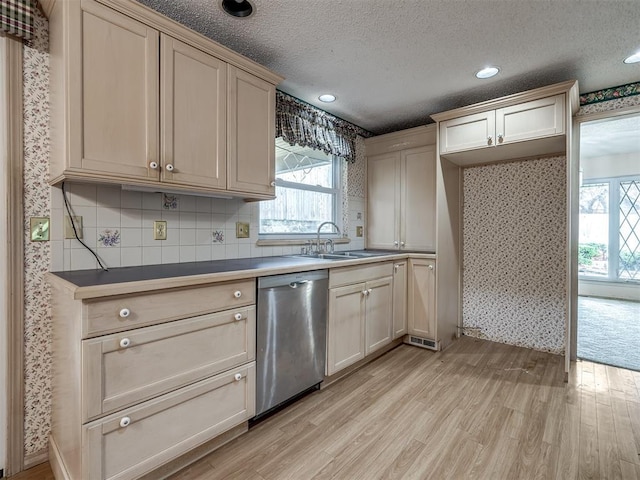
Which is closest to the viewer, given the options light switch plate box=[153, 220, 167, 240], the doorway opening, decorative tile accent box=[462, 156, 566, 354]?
light switch plate box=[153, 220, 167, 240]

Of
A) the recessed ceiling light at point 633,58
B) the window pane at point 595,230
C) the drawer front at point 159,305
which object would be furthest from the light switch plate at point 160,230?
the window pane at point 595,230

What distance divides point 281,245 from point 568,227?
88.8 inches

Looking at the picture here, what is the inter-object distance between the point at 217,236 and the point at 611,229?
6555 mm

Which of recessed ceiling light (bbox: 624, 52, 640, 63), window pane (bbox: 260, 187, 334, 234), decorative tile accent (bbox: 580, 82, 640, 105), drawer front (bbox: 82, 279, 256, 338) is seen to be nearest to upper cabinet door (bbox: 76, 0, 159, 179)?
drawer front (bbox: 82, 279, 256, 338)

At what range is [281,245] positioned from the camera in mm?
2734

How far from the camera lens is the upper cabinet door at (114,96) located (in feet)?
4.47

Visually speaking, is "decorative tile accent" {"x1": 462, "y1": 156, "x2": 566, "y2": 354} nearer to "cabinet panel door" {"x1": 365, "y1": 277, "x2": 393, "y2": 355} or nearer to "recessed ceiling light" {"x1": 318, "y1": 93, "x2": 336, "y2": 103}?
"cabinet panel door" {"x1": 365, "y1": 277, "x2": 393, "y2": 355}

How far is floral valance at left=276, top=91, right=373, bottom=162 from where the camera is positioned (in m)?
2.66

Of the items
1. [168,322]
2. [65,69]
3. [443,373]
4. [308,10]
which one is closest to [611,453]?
[443,373]

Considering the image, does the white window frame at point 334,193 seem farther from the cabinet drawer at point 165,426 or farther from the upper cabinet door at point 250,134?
the cabinet drawer at point 165,426

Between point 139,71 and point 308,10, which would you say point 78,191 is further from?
point 308,10

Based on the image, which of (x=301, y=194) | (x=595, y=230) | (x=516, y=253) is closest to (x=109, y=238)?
(x=301, y=194)

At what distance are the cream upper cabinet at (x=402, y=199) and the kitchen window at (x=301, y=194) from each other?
47cm

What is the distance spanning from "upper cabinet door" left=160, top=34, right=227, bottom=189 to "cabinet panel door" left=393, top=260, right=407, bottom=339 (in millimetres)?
1848
